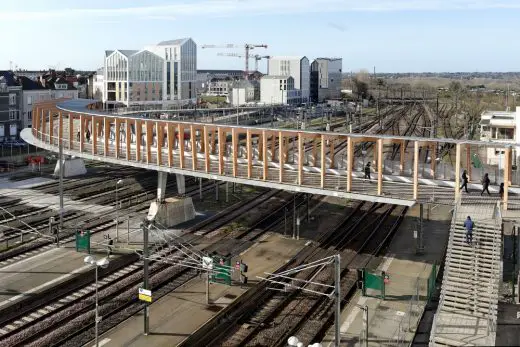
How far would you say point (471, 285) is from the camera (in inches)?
904

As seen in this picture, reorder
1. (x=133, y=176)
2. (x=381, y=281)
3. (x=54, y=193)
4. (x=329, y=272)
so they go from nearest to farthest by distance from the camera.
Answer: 1. (x=381, y=281)
2. (x=329, y=272)
3. (x=54, y=193)
4. (x=133, y=176)

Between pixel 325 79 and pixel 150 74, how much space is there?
7899 cm

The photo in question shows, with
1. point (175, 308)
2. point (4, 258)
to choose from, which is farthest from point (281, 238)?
point (4, 258)

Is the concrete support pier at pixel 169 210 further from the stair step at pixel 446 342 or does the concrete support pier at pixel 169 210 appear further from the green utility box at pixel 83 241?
the stair step at pixel 446 342

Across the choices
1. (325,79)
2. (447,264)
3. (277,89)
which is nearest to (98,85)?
(277,89)

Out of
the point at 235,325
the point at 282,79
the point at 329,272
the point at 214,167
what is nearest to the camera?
the point at 235,325

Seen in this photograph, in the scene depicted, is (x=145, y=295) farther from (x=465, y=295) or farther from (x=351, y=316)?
(x=465, y=295)

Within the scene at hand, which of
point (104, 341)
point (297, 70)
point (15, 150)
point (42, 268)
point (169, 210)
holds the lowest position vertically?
point (104, 341)

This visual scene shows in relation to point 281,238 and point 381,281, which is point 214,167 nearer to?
point 281,238

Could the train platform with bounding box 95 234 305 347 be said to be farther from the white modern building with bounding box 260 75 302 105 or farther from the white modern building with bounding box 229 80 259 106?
the white modern building with bounding box 229 80 259 106

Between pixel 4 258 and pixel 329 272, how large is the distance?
1815cm

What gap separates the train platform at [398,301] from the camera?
23.7 meters

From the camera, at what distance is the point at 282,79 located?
485ft

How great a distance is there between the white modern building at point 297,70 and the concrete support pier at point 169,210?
126m
